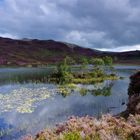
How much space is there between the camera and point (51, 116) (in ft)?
99.4

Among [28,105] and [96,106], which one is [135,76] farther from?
[28,105]

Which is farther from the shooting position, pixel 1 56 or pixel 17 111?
pixel 1 56

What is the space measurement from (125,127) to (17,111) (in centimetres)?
2307

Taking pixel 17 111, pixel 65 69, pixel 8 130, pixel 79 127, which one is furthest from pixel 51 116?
pixel 65 69

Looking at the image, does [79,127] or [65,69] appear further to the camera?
[65,69]

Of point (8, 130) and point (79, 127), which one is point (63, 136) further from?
point (8, 130)

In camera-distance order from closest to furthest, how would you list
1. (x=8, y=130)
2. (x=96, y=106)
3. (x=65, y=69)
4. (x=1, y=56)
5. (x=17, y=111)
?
1. (x=8, y=130)
2. (x=17, y=111)
3. (x=96, y=106)
4. (x=65, y=69)
5. (x=1, y=56)

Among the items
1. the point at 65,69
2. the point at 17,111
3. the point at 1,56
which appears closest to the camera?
the point at 17,111

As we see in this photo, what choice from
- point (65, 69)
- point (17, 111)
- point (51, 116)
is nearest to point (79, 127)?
point (51, 116)

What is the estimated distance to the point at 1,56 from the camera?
176500 millimetres

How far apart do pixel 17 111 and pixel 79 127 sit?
22.8 metres

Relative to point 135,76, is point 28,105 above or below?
below

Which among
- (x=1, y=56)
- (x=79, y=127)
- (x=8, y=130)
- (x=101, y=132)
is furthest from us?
(x=1, y=56)

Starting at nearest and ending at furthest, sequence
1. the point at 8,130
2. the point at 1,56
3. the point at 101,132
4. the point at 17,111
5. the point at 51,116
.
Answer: the point at 101,132, the point at 8,130, the point at 51,116, the point at 17,111, the point at 1,56
